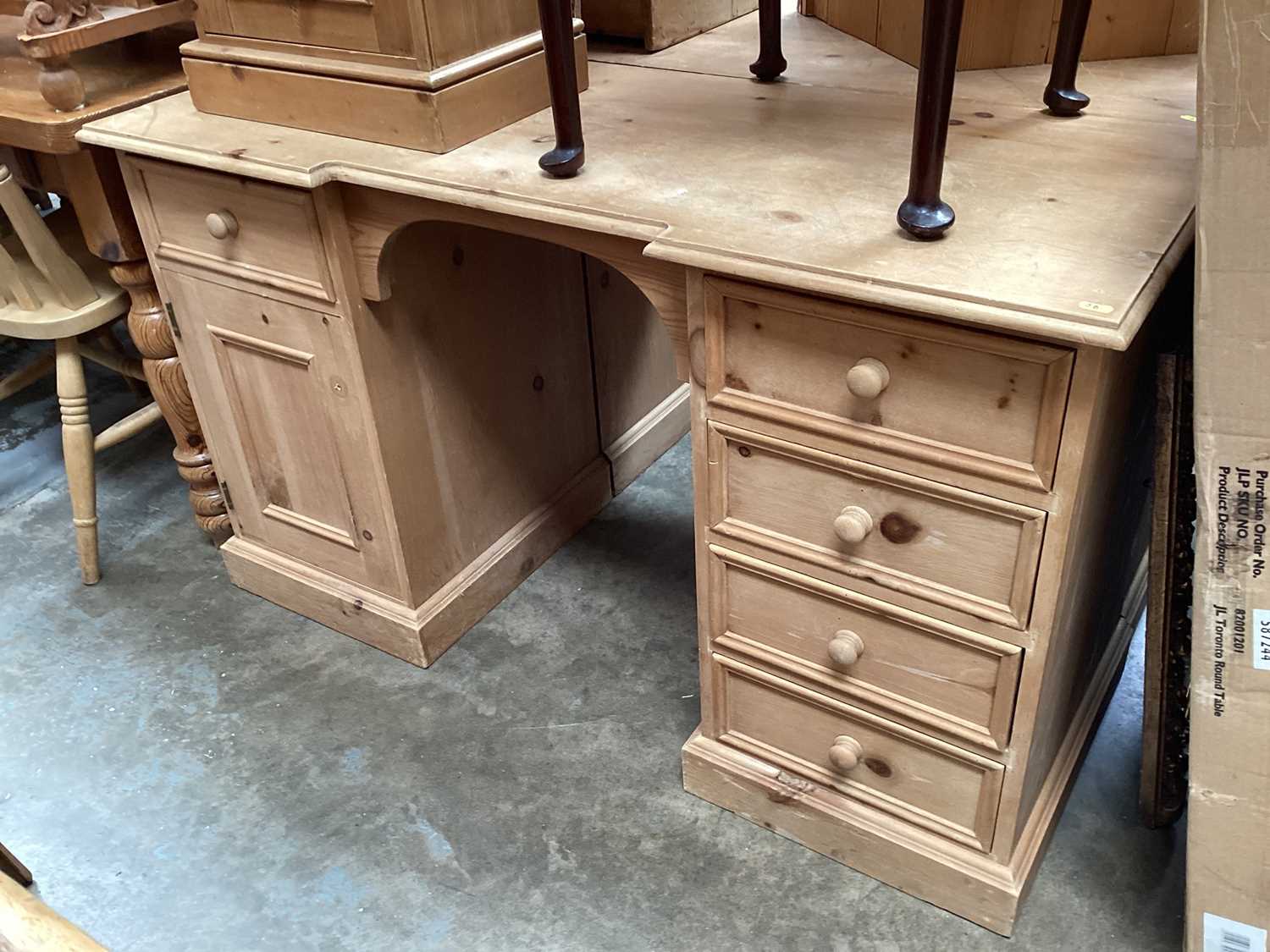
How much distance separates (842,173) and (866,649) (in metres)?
0.59

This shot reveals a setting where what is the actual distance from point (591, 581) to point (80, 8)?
52.0 inches

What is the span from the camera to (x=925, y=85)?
1005 millimetres

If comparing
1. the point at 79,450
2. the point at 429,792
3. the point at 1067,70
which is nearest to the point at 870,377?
the point at 1067,70

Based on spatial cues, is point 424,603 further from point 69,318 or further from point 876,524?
point 876,524

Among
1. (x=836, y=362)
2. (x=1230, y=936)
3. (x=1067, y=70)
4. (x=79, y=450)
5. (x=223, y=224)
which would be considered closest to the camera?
(x=836, y=362)

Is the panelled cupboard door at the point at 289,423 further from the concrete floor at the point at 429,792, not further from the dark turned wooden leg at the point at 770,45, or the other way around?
the dark turned wooden leg at the point at 770,45

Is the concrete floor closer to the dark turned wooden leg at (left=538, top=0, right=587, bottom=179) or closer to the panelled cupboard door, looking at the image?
the panelled cupboard door

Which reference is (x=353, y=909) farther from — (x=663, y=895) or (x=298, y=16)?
(x=298, y=16)

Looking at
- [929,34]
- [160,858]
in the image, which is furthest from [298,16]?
[160,858]

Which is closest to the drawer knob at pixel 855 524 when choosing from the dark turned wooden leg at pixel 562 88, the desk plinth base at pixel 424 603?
the dark turned wooden leg at pixel 562 88

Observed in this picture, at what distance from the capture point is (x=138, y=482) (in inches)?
95.4

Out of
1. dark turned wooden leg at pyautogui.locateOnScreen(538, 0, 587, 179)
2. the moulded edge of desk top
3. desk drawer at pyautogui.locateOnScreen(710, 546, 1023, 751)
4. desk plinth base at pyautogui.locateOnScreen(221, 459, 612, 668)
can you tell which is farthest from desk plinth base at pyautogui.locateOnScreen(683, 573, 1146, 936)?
dark turned wooden leg at pyautogui.locateOnScreen(538, 0, 587, 179)

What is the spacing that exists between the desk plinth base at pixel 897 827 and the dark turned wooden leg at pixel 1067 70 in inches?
33.5

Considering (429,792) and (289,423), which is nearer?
(429,792)
